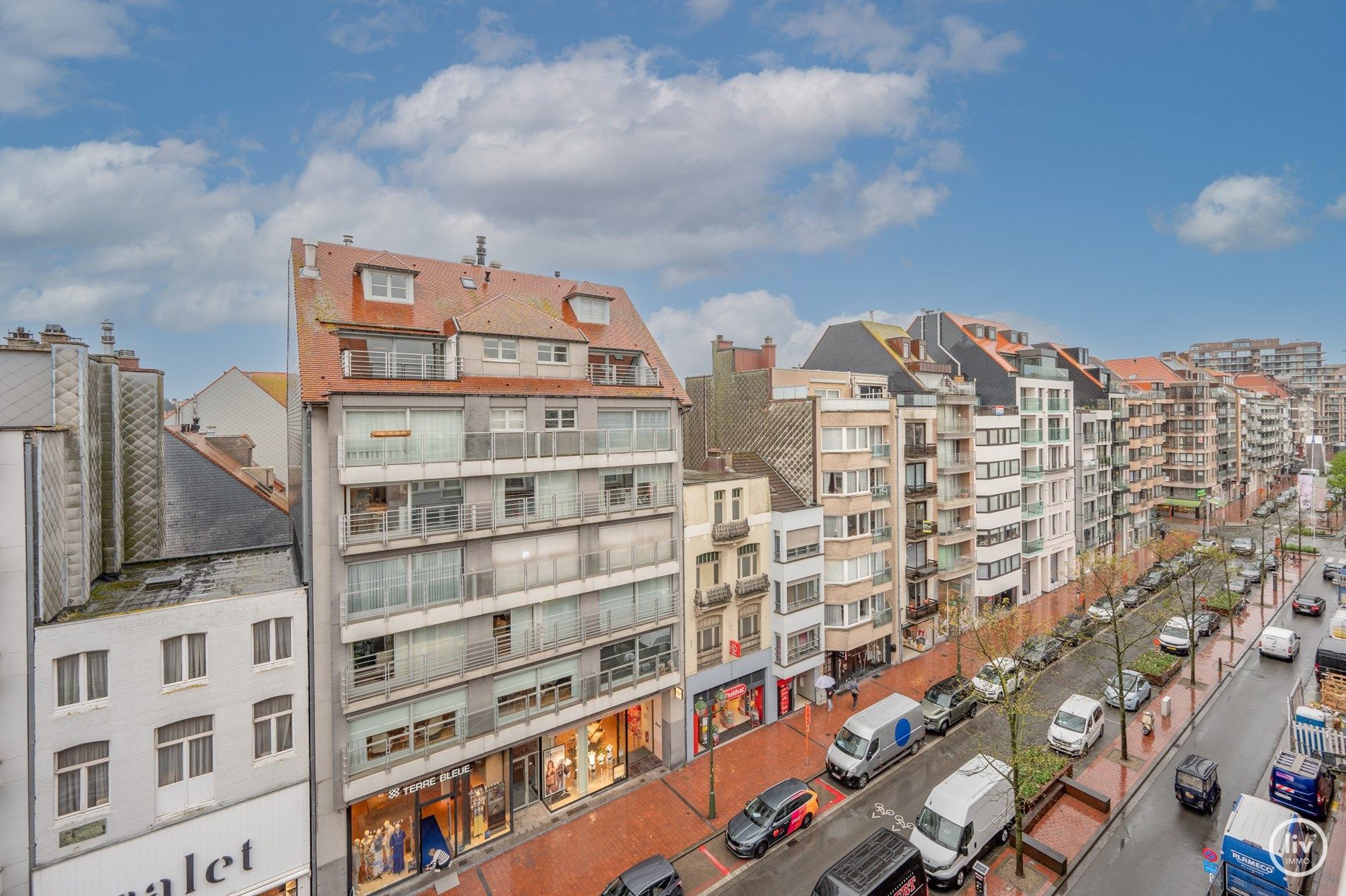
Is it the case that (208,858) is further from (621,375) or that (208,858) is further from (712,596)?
(621,375)

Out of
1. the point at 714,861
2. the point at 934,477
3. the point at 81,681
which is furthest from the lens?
the point at 934,477

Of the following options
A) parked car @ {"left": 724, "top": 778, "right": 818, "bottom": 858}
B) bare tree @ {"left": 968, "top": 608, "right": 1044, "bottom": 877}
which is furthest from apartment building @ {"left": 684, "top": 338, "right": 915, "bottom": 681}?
parked car @ {"left": 724, "top": 778, "right": 818, "bottom": 858}

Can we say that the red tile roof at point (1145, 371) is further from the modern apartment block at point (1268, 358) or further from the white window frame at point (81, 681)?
the modern apartment block at point (1268, 358)

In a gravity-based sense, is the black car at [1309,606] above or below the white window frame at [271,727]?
below

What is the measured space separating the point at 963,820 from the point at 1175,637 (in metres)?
27.8

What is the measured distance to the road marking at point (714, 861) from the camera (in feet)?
69.4

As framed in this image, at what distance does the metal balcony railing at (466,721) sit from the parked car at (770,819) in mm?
6498

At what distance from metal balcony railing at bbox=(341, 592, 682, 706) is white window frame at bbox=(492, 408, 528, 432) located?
751 centimetres

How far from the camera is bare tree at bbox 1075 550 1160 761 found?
1385 inches

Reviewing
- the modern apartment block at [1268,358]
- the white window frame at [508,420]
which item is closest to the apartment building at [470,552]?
the white window frame at [508,420]

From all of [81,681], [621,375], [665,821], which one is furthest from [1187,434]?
A: [81,681]

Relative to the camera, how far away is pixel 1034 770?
2233cm

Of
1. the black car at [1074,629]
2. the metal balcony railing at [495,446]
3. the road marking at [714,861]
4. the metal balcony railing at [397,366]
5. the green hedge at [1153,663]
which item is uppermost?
the metal balcony railing at [397,366]

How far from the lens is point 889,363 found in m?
46.3
